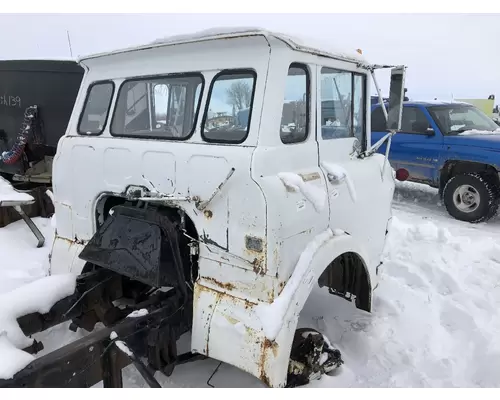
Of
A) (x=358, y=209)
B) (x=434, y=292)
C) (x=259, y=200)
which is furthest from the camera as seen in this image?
(x=434, y=292)

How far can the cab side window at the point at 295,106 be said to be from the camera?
277 centimetres

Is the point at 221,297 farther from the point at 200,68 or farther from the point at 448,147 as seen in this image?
the point at 448,147

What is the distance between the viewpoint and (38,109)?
734cm

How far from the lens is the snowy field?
3.15 m

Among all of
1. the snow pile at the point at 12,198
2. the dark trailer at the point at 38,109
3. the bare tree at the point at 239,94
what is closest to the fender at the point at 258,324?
the bare tree at the point at 239,94

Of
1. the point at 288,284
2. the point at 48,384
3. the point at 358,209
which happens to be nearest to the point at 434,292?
the point at 358,209

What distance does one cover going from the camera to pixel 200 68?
2.85m

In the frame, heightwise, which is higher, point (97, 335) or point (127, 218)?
point (127, 218)

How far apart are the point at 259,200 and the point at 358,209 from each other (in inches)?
47.6

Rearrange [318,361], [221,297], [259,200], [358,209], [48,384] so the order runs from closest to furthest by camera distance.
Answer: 1. [48,384]
2. [259,200]
3. [221,297]
4. [318,361]
5. [358,209]

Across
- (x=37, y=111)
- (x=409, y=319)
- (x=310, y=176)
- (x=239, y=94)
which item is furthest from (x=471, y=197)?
(x=37, y=111)

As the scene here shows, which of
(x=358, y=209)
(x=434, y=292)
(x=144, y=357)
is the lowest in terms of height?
(x=434, y=292)

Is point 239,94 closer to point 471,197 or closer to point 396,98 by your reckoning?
point 396,98

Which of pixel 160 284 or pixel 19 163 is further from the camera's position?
pixel 19 163
